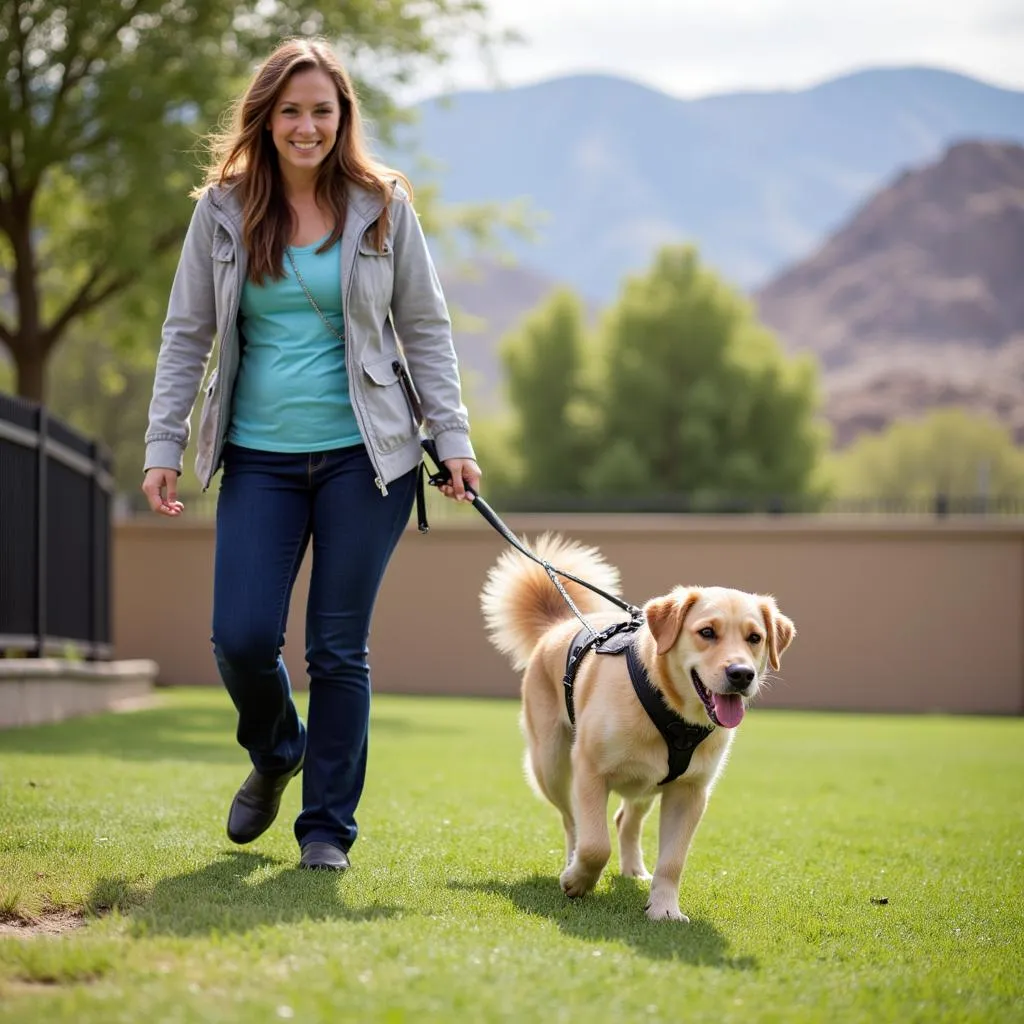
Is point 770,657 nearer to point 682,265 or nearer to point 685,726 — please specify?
point 685,726

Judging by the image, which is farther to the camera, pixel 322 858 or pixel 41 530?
pixel 41 530

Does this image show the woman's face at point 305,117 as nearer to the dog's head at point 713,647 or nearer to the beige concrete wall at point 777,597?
the dog's head at point 713,647

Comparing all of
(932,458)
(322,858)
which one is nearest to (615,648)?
(322,858)

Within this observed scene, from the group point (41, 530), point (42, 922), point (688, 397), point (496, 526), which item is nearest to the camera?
point (42, 922)

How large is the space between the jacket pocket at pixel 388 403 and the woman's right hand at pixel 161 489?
2.22 ft

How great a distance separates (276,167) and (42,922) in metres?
2.42

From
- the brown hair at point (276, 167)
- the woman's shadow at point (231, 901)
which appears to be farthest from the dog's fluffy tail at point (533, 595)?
the brown hair at point (276, 167)

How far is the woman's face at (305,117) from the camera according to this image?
13.9 ft

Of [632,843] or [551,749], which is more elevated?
[551,749]

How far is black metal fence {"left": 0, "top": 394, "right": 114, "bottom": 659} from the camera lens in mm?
9352

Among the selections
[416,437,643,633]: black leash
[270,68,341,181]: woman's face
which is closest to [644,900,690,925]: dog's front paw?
[416,437,643,633]: black leash

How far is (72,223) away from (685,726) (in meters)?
17.5

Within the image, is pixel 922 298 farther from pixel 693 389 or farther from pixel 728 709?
pixel 728 709

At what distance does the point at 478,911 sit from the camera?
12.7ft
